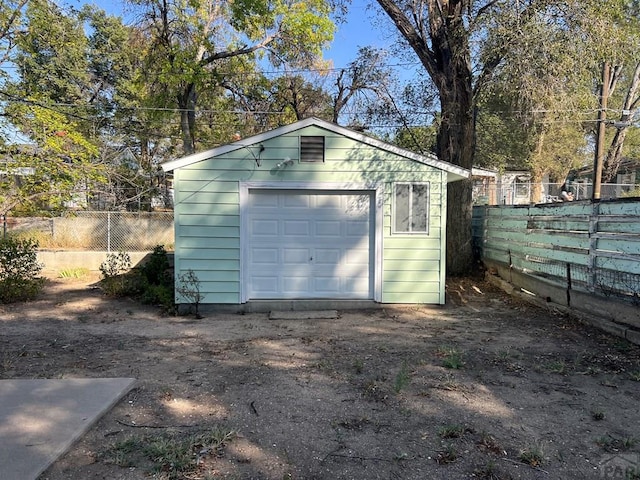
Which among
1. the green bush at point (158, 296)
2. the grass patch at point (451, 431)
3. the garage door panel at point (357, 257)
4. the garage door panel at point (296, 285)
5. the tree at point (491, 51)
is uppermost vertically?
the tree at point (491, 51)

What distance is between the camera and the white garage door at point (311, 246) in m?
8.19

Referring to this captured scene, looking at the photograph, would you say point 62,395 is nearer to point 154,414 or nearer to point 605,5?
point 154,414

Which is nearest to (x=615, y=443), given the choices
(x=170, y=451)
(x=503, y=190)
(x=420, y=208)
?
(x=170, y=451)

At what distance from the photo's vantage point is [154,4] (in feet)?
54.6

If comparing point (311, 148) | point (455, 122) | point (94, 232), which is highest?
point (455, 122)

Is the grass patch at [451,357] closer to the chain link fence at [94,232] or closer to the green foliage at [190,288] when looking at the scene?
the green foliage at [190,288]

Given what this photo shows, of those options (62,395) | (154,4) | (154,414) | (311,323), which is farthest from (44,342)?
(154,4)

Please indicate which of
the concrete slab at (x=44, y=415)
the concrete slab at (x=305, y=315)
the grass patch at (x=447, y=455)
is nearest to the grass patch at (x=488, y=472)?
the grass patch at (x=447, y=455)

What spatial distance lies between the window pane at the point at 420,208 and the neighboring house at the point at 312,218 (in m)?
0.02

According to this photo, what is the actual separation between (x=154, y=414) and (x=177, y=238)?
182 inches

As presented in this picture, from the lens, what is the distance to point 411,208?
8.19 m

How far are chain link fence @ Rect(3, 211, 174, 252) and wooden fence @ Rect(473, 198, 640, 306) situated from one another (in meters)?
10.8

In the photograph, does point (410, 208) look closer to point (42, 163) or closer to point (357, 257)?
point (357, 257)

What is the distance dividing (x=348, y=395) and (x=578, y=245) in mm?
4719
